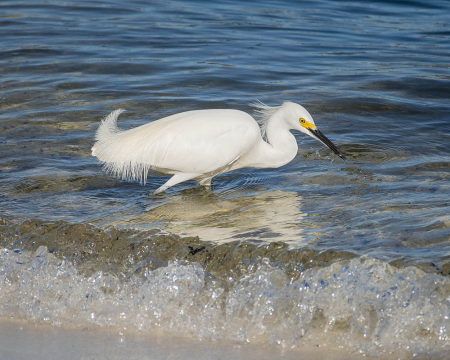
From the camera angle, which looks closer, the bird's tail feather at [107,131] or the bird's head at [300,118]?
the bird's tail feather at [107,131]

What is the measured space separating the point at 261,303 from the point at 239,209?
4.87ft

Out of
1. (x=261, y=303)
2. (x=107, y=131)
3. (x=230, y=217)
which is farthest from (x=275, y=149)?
(x=261, y=303)

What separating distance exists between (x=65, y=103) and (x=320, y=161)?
3431 mm

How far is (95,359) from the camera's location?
3.00 metres

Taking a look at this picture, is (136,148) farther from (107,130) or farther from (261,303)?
(261,303)

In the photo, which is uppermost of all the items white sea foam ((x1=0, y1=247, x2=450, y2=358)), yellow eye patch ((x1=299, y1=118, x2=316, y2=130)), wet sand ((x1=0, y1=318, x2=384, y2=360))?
yellow eye patch ((x1=299, y1=118, x2=316, y2=130))

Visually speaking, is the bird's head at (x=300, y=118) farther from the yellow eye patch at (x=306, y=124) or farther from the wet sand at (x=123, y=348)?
the wet sand at (x=123, y=348)

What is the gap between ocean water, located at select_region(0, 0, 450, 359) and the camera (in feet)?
10.8

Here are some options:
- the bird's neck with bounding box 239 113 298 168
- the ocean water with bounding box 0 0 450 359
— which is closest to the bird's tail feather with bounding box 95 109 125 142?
the ocean water with bounding box 0 0 450 359

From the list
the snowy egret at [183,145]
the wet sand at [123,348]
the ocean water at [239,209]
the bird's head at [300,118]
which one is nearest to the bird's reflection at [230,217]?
the ocean water at [239,209]

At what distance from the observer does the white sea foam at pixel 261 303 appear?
3.12m

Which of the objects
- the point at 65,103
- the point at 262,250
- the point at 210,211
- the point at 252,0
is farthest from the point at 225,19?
the point at 262,250

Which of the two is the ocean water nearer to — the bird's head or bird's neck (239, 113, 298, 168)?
bird's neck (239, 113, 298, 168)

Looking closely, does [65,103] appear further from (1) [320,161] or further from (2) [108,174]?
(1) [320,161]
